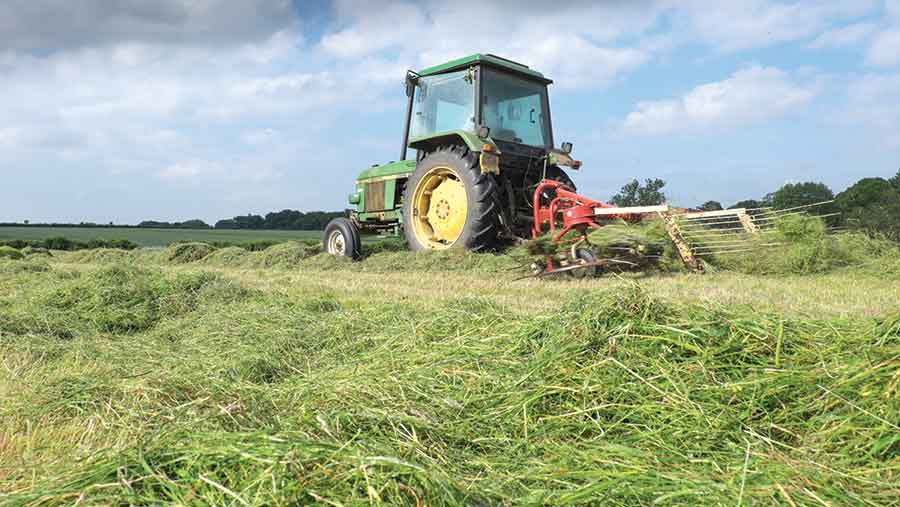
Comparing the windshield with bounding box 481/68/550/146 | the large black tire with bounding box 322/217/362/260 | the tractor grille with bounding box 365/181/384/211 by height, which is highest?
the windshield with bounding box 481/68/550/146

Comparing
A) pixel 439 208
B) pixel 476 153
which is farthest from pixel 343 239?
pixel 476 153

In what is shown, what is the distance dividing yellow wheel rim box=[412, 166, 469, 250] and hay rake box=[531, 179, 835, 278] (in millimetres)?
1724

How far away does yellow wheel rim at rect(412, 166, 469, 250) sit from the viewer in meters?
8.27

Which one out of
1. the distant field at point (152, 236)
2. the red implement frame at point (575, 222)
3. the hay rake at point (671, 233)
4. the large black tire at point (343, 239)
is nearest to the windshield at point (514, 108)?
the red implement frame at point (575, 222)

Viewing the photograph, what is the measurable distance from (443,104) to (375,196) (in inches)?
87.9

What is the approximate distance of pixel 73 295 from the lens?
4.89m

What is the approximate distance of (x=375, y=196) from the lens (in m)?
10.3

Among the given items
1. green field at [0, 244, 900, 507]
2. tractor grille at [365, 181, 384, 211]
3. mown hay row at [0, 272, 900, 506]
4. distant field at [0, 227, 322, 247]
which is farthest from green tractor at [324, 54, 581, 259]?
distant field at [0, 227, 322, 247]

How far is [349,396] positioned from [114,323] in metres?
2.79

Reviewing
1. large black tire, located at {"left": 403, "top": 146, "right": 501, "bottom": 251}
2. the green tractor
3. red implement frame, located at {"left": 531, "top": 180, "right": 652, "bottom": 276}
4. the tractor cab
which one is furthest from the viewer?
the tractor cab

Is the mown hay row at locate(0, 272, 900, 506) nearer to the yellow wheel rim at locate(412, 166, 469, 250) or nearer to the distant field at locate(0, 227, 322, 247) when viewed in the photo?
the yellow wheel rim at locate(412, 166, 469, 250)

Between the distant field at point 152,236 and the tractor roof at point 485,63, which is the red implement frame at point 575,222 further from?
the distant field at point 152,236

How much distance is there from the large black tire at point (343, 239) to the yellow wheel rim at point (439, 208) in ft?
5.28

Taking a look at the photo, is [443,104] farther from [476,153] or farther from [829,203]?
[829,203]
